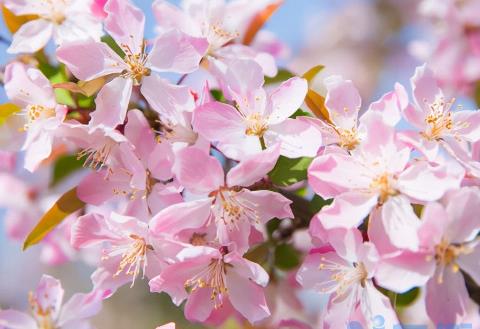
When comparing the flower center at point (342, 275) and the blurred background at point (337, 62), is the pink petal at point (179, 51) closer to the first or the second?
the flower center at point (342, 275)

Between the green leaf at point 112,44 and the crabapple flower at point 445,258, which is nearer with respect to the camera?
the crabapple flower at point 445,258

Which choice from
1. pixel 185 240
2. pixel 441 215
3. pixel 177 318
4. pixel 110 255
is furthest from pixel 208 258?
pixel 177 318

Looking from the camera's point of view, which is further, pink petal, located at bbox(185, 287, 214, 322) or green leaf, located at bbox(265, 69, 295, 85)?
green leaf, located at bbox(265, 69, 295, 85)

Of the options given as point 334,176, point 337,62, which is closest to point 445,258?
point 334,176

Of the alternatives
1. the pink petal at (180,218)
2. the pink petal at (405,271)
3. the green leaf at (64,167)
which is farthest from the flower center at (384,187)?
the green leaf at (64,167)

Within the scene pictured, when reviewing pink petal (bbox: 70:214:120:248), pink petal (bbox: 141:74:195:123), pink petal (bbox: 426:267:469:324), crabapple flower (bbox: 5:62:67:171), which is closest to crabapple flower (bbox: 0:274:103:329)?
pink petal (bbox: 70:214:120:248)

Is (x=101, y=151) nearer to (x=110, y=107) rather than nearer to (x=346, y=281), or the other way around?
(x=110, y=107)

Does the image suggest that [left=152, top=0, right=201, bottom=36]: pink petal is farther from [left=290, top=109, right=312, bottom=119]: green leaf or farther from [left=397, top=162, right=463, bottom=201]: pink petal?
[left=397, top=162, right=463, bottom=201]: pink petal
